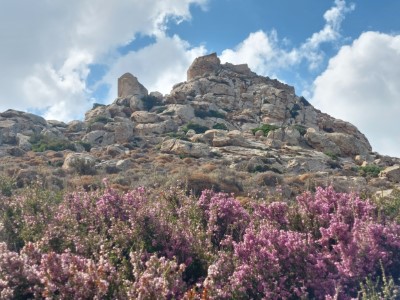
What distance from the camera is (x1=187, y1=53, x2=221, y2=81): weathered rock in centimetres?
8088

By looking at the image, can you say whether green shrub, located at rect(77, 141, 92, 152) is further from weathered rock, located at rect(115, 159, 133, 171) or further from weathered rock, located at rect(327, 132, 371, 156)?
weathered rock, located at rect(327, 132, 371, 156)

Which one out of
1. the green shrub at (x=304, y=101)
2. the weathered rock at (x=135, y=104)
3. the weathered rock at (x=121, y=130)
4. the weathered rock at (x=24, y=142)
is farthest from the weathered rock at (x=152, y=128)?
the green shrub at (x=304, y=101)

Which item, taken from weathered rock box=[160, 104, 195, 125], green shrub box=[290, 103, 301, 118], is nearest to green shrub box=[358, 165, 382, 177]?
weathered rock box=[160, 104, 195, 125]

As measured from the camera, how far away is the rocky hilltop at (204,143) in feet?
77.5

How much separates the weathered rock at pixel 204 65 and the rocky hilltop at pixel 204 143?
0.20 m

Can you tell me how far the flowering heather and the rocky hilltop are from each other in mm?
7731

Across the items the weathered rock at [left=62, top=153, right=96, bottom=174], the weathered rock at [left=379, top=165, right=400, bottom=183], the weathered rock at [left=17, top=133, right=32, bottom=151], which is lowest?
the weathered rock at [left=62, top=153, right=96, bottom=174]

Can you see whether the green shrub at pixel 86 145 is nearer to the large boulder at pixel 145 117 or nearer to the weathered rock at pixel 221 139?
the weathered rock at pixel 221 139

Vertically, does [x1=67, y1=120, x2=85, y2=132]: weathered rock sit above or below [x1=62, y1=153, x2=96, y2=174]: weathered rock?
above

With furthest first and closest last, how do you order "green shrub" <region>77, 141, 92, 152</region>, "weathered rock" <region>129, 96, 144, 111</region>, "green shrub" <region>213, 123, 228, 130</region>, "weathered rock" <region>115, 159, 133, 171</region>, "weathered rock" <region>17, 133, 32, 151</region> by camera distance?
"weathered rock" <region>129, 96, 144, 111</region>
"green shrub" <region>213, 123, 228, 130</region>
"green shrub" <region>77, 141, 92, 152</region>
"weathered rock" <region>17, 133, 32, 151</region>
"weathered rock" <region>115, 159, 133, 171</region>

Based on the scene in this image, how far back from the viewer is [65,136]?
52.0 meters

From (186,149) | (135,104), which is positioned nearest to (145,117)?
(135,104)

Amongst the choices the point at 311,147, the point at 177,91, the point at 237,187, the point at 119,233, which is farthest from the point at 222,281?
the point at 177,91

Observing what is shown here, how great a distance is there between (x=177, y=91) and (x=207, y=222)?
198 ft
